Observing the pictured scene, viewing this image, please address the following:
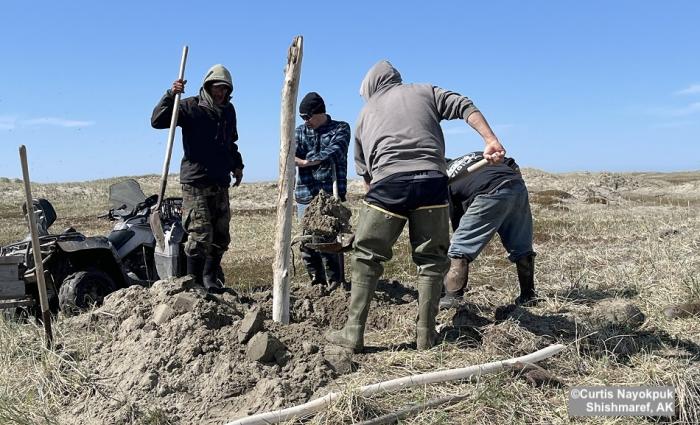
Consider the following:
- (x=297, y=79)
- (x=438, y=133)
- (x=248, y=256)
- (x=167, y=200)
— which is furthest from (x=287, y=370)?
(x=248, y=256)

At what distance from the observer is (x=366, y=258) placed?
13.8 ft

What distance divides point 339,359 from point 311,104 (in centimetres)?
304

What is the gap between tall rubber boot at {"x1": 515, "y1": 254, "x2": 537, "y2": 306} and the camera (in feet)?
19.0

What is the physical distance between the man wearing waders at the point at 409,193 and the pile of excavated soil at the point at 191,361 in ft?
1.55

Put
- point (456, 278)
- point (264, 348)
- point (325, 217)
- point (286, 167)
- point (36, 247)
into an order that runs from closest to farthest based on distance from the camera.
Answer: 1. point (264, 348)
2. point (36, 247)
3. point (286, 167)
4. point (456, 278)
5. point (325, 217)

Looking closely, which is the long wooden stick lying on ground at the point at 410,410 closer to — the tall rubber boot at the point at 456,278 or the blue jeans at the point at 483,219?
the tall rubber boot at the point at 456,278

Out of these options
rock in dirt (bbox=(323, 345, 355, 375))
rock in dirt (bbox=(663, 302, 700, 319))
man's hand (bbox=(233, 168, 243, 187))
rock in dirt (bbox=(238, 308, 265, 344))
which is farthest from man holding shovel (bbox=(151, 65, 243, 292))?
rock in dirt (bbox=(663, 302, 700, 319))

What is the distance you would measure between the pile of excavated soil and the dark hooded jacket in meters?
1.22

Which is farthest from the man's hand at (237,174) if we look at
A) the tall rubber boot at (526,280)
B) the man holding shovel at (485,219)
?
the tall rubber boot at (526,280)

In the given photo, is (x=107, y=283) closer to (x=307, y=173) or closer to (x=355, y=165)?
(x=307, y=173)

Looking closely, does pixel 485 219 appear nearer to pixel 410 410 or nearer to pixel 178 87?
pixel 410 410

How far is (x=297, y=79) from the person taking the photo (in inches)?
189

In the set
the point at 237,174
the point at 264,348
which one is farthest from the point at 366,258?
the point at 237,174

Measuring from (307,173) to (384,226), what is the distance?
2.32 metres
